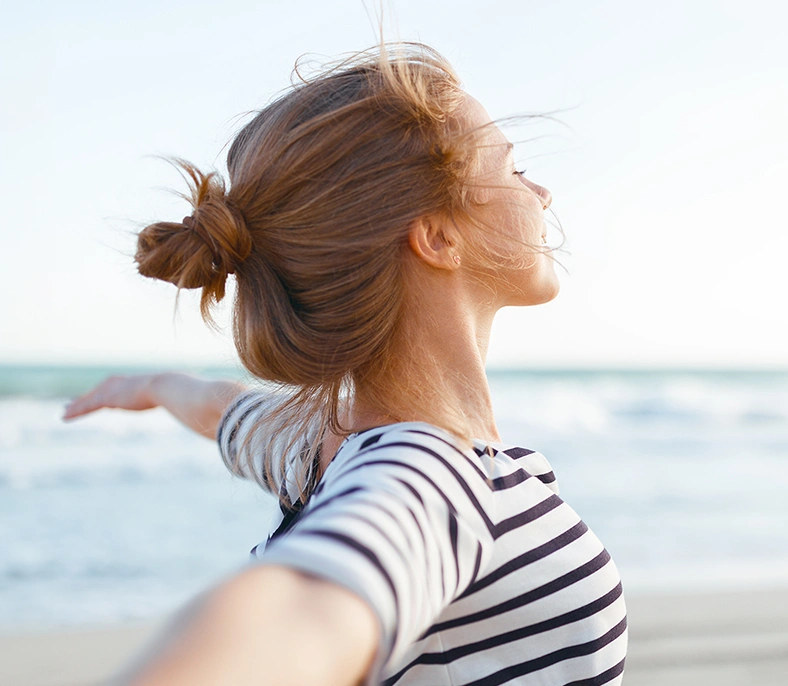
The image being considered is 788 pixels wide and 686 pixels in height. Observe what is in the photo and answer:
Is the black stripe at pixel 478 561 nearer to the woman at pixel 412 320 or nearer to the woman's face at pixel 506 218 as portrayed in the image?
the woman at pixel 412 320

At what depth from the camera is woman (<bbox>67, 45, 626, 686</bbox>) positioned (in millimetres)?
755

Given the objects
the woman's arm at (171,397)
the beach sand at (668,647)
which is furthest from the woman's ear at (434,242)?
the beach sand at (668,647)

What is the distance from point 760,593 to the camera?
10.8ft

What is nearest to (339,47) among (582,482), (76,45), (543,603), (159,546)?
(543,603)

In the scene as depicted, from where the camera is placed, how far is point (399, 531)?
0.54 m

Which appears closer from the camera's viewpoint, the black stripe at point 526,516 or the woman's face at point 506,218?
the black stripe at point 526,516

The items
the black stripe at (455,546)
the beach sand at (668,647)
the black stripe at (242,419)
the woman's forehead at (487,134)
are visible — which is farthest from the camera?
the beach sand at (668,647)

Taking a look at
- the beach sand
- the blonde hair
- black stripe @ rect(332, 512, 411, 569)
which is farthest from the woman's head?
the beach sand

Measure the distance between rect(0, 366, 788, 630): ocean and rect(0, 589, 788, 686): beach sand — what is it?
52cm

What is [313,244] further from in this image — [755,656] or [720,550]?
[720,550]

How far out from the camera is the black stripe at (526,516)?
78cm

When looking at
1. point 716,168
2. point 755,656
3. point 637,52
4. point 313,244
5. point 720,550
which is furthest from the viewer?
point 716,168

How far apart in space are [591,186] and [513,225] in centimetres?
701

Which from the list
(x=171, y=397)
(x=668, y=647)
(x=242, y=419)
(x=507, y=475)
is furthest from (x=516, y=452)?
(x=668, y=647)
